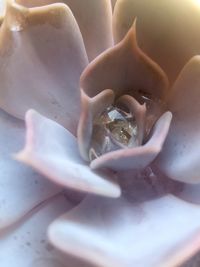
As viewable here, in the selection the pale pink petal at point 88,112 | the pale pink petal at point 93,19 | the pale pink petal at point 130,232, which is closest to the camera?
the pale pink petal at point 130,232

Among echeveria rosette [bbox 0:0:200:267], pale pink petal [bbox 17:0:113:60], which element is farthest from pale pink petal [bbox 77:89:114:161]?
pale pink petal [bbox 17:0:113:60]

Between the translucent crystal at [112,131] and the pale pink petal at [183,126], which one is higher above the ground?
the pale pink petal at [183,126]

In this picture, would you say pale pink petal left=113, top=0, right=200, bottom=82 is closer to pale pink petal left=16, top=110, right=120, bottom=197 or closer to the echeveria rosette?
the echeveria rosette

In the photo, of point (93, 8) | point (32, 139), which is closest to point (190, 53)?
point (93, 8)

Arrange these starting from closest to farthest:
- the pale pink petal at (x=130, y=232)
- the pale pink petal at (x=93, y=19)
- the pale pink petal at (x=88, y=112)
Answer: the pale pink petal at (x=130, y=232)
the pale pink petal at (x=88, y=112)
the pale pink petal at (x=93, y=19)

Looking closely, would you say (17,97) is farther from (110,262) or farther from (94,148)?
(110,262)

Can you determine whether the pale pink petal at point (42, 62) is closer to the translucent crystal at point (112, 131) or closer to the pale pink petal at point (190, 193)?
the translucent crystal at point (112, 131)

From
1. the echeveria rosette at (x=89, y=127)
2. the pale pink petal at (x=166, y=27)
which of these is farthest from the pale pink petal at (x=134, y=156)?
the pale pink petal at (x=166, y=27)
